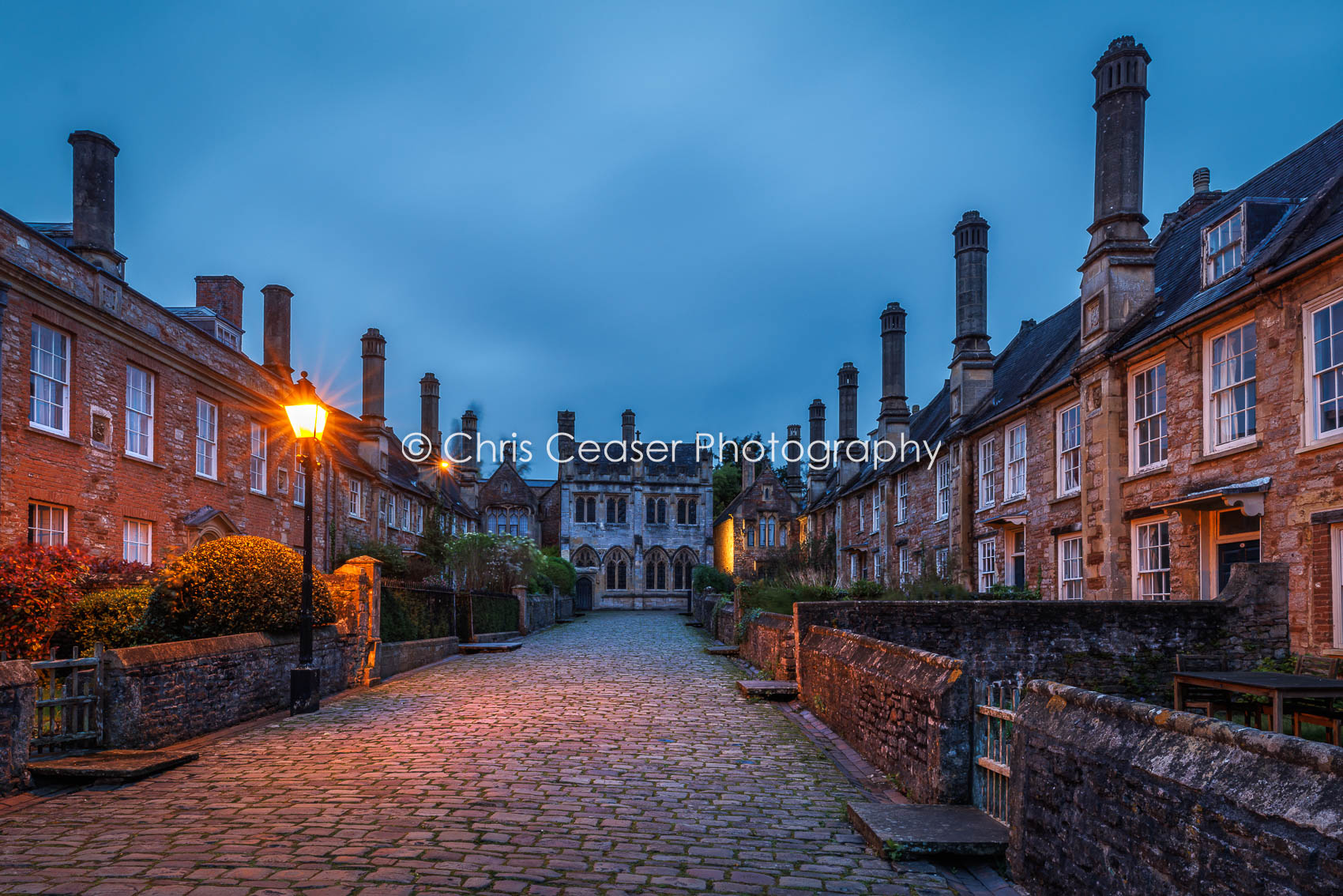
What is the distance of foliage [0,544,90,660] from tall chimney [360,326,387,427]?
22.8m

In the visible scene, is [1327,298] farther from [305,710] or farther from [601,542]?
[601,542]

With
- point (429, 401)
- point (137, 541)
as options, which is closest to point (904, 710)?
point (137, 541)

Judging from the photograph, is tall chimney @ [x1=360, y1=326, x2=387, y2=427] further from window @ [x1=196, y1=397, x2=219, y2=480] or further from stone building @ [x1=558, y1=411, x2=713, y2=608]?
stone building @ [x1=558, y1=411, x2=713, y2=608]

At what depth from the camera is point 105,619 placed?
37.8 ft

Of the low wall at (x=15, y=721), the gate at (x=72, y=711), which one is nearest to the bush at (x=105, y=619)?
the gate at (x=72, y=711)

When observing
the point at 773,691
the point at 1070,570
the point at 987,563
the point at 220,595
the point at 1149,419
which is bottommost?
the point at 773,691

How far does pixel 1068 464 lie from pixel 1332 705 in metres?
9.67

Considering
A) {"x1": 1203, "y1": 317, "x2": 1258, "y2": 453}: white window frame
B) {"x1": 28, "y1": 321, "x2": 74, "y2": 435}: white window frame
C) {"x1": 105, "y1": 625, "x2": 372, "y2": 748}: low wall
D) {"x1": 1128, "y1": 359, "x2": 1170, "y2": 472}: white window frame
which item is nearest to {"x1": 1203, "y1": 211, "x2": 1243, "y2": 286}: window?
{"x1": 1203, "y1": 317, "x2": 1258, "y2": 453}: white window frame

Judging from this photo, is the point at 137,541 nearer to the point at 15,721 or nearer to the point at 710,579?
the point at 15,721

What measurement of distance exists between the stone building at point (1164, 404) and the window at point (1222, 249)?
0.03 meters

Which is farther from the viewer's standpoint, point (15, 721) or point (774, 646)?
point (774, 646)

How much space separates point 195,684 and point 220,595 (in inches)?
77.1

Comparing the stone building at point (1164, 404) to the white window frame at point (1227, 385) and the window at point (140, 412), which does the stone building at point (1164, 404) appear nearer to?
the white window frame at point (1227, 385)

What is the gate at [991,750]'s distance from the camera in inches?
229
